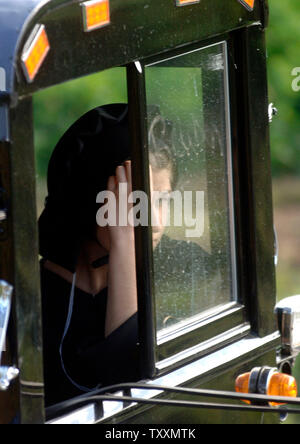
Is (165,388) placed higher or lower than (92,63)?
lower

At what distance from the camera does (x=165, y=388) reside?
2262 mm

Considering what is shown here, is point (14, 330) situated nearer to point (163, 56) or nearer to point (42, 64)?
point (42, 64)

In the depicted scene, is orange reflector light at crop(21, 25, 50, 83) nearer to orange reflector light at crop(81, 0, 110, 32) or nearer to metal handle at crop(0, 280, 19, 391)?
orange reflector light at crop(81, 0, 110, 32)

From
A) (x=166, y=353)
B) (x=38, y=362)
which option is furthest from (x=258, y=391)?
(x=38, y=362)

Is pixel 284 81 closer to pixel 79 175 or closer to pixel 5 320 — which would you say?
pixel 79 175

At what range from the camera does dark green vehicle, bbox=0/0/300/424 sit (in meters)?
2.01

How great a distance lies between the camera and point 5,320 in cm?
199

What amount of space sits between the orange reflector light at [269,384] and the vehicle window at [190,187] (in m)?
0.21

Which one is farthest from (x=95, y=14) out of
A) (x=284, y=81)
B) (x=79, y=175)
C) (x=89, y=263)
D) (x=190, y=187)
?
(x=284, y=81)

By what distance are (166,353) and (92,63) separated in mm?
787

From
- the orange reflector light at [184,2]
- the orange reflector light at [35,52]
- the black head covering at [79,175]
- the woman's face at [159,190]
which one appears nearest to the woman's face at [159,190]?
the woman's face at [159,190]

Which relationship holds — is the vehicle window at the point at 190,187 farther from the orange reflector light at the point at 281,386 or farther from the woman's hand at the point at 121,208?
the orange reflector light at the point at 281,386

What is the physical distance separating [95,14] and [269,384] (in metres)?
1.11

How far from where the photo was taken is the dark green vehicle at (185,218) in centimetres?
201
